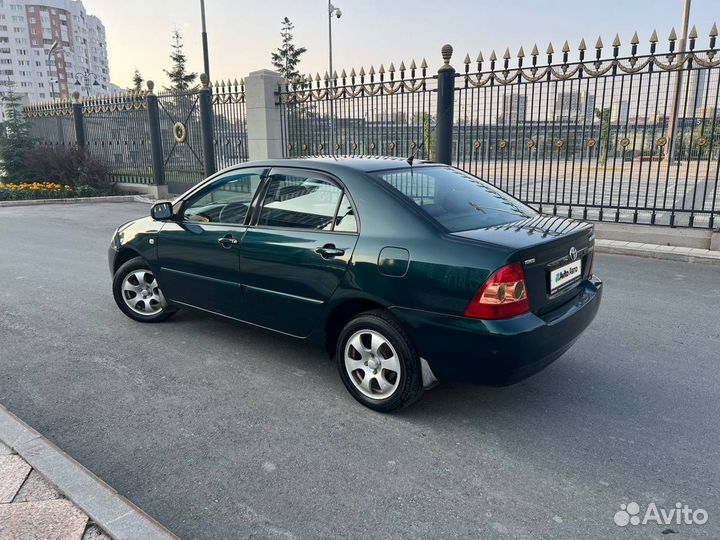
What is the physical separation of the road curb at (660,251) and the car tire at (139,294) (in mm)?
6514

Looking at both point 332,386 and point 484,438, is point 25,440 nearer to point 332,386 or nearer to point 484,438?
point 332,386

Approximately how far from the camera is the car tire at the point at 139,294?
5133 millimetres

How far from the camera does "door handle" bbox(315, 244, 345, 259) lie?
3.56 metres

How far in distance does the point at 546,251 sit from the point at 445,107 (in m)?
7.42

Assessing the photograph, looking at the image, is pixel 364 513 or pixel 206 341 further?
pixel 206 341

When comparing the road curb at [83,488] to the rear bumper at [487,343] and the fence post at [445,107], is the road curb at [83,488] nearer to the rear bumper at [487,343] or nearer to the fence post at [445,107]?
the rear bumper at [487,343]

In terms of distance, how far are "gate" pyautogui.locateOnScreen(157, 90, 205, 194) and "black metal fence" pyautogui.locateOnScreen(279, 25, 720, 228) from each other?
Answer: 10.7 ft

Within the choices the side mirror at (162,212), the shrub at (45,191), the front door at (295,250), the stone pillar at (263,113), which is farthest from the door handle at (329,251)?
the shrub at (45,191)

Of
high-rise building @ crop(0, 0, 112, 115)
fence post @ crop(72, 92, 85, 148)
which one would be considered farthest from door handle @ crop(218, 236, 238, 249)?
high-rise building @ crop(0, 0, 112, 115)

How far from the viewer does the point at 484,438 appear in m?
3.24

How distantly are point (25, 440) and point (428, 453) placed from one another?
2259mm

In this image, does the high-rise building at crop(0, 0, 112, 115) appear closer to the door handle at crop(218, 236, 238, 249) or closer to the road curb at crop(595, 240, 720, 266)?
the road curb at crop(595, 240, 720, 266)

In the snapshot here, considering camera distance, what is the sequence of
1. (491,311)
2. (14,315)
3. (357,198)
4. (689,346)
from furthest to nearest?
1. (14,315)
2. (689,346)
3. (357,198)
4. (491,311)

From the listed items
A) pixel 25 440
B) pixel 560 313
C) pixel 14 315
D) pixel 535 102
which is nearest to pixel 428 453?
pixel 560 313
